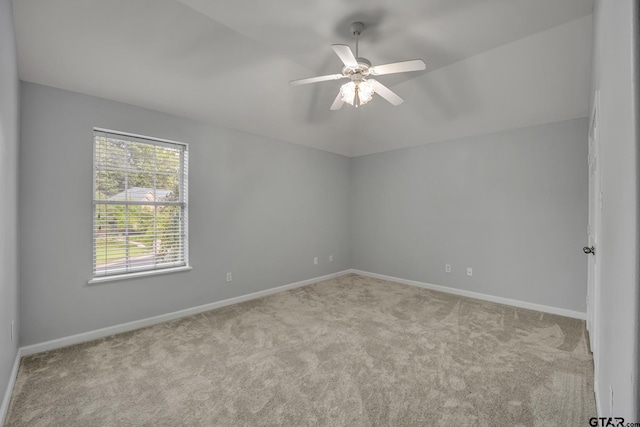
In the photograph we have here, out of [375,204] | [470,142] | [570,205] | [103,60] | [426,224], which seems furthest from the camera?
[375,204]

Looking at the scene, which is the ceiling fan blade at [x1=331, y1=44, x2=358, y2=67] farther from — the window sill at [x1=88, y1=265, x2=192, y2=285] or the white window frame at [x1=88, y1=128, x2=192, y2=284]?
the window sill at [x1=88, y1=265, x2=192, y2=285]

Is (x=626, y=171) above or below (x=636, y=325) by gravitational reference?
above

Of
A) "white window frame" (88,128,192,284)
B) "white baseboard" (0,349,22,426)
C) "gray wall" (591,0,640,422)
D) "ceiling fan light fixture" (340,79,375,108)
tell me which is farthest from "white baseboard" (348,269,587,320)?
"white baseboard" (0,349,22,426)

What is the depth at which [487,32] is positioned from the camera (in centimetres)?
266

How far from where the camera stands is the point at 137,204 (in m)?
3.21

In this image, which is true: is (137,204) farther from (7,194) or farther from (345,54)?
(345,54)

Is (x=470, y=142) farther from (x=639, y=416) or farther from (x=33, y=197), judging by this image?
(x=33, y=197)

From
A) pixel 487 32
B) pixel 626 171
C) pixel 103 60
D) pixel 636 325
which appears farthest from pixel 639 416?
pixel 103 60

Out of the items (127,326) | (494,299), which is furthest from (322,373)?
(494,299)

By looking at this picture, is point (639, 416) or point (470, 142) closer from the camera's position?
point (639, 416)

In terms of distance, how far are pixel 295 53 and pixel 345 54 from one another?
115 cm

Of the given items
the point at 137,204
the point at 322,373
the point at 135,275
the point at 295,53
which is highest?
the point at 295,53

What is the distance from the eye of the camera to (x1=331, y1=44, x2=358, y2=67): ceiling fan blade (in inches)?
77.8

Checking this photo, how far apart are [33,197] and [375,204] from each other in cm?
459
